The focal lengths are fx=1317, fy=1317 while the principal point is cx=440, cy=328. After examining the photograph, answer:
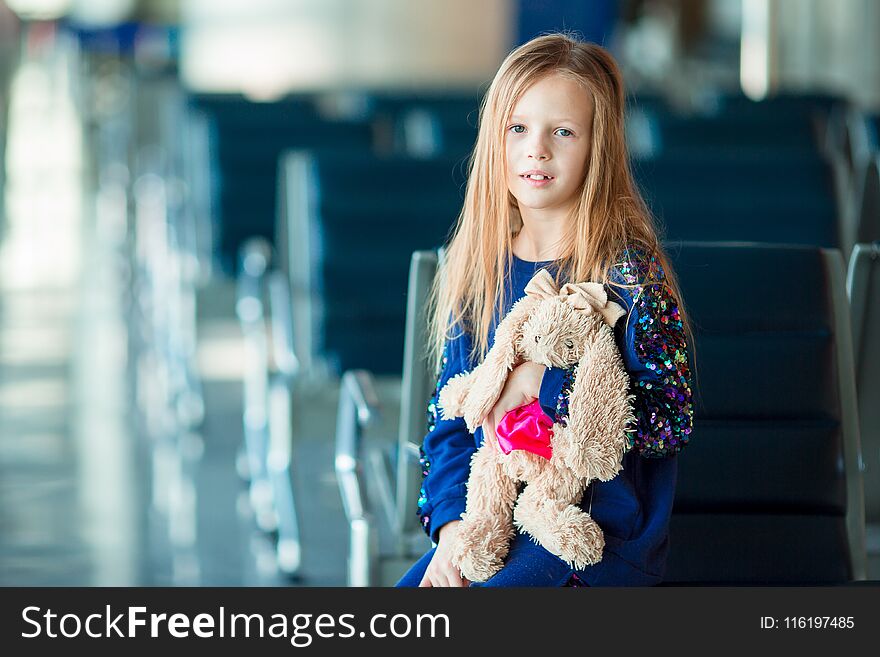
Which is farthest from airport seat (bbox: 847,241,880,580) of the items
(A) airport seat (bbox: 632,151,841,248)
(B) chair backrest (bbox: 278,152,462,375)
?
(B) chair backrest (bbox: 278,152,462,375)

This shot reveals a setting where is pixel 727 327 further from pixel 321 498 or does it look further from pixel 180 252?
pixel 180 252

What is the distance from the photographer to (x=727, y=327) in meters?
1.86

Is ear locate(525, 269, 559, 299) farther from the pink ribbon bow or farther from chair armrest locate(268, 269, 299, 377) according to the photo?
chair armrest locate(268, 269, 299, 377)

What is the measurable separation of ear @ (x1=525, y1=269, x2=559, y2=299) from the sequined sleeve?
82 millimetres

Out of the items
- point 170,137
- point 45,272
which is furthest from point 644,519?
point 45,272

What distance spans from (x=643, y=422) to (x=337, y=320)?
188 cm

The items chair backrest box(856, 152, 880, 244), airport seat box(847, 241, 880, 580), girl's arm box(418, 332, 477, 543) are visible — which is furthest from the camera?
chair backrest box(856, 152, 880, 244)

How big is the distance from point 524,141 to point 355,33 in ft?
20.0

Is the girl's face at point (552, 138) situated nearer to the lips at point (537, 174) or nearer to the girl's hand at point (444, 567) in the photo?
the lips at point (537, 174)

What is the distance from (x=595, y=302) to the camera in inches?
55.8

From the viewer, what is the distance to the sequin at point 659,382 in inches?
55.4

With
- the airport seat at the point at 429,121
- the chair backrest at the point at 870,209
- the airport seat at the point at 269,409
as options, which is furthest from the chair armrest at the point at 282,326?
the chair backrest at the point at 870,209

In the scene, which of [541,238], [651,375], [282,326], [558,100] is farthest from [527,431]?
[282,326]

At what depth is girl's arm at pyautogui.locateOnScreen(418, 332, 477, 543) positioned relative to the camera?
4.95 ft
